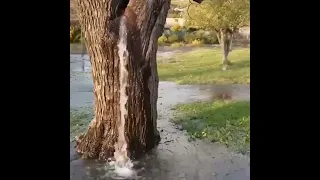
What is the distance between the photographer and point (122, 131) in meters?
2.05

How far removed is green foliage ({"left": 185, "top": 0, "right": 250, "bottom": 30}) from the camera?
2037 millimetres

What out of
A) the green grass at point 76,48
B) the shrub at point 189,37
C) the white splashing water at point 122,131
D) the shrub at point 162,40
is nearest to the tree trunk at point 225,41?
the shrub at point 189,37

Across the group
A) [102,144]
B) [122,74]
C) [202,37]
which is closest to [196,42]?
[202,37]

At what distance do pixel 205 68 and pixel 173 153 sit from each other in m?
0.44

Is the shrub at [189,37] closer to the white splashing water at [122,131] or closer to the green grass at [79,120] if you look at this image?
the white splashing water at [122,131]

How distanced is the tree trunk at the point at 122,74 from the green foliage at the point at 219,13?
15 centimetres

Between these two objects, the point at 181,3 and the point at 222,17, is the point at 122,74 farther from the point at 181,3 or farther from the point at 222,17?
the point at 222,17

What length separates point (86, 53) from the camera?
203cm

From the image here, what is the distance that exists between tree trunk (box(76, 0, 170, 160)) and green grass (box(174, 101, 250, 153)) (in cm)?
19

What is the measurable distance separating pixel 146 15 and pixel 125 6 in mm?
107
